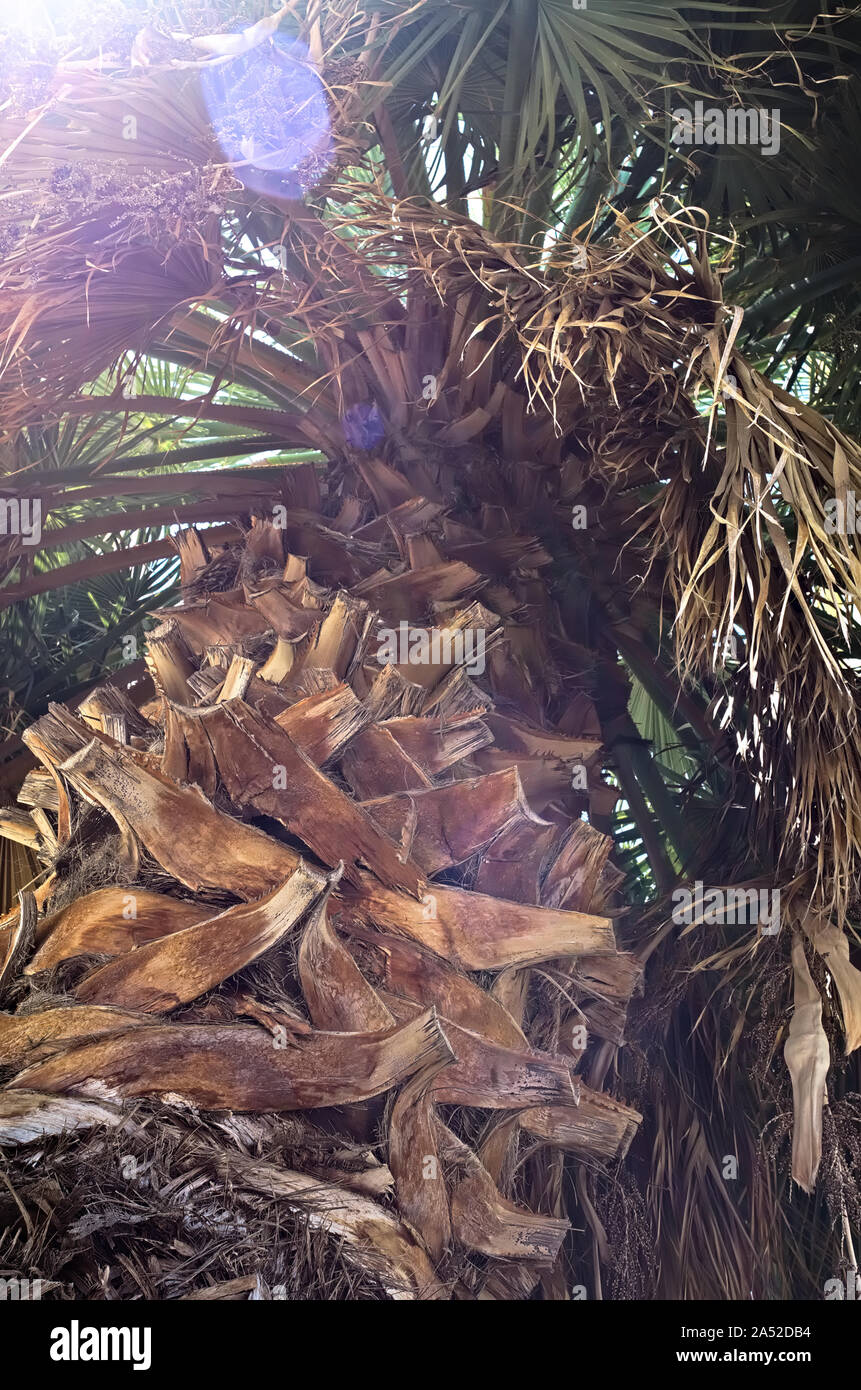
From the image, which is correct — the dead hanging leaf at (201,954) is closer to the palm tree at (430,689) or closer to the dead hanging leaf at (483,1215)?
the palm tree at (430,689)

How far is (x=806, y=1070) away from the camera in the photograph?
202 cm

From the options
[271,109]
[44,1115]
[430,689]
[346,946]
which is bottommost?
[44,1115]

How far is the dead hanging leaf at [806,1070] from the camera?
1946 mm

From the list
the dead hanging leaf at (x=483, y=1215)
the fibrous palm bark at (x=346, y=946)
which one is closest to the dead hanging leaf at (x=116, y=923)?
the fibrous palm bark at (x=346, y=946)

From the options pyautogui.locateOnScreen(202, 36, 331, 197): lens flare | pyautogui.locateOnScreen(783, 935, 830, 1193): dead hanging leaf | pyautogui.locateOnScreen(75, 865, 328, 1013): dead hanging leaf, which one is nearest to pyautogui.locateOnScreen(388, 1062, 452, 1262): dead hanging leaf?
pyautogui.locateOnScreen(75, 865, 328, 1013): dead hanging leaf

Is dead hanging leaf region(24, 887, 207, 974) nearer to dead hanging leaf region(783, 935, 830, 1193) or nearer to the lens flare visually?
dead hanging leaf region(783, 935, 830, 1193)

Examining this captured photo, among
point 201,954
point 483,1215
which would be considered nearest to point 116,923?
point 201,954

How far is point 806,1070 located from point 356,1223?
94cm

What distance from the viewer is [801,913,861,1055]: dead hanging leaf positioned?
6.62 ft

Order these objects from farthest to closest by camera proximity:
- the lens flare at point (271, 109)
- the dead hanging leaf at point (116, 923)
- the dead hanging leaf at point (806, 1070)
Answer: the lens flare at point (271, 109) → the dead hanging leaf at point (806, 1070) → the dead hanging leaf at point (116, 923)

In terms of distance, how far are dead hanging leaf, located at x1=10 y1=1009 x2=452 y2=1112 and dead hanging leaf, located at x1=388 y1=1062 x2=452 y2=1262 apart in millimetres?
48

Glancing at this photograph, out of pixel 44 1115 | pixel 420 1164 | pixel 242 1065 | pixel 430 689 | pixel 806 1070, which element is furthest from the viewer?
pixel 430 689

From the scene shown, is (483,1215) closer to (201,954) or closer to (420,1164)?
(420,1164)

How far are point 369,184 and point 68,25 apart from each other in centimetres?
66
